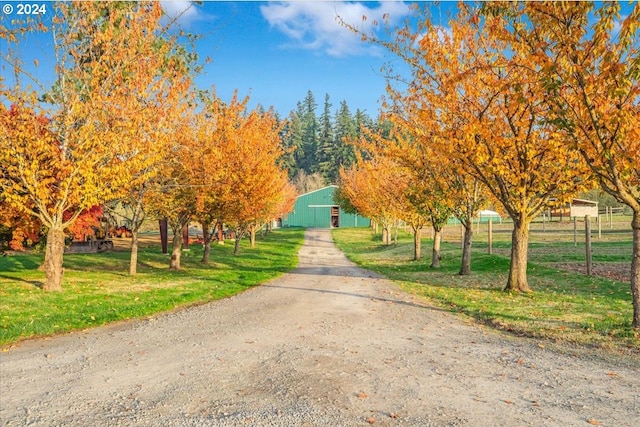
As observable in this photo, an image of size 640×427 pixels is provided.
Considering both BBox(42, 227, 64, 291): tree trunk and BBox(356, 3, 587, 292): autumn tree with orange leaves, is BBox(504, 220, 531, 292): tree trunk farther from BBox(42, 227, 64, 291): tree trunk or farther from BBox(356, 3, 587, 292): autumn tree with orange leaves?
BBox(42, 227, 64, 291): tree trunk

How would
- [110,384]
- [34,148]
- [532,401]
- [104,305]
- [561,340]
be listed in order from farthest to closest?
[34,148] < [104,305] < [561,340] < [110,384] < [532,401]

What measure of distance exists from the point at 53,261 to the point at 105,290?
5.34ft

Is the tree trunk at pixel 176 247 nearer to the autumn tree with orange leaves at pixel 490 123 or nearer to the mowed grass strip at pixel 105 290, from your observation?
the mowed grass strip at pixel 105 290

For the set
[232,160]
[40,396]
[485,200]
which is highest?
[232,160]

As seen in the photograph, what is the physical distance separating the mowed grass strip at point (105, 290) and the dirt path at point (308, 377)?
0.92 metres

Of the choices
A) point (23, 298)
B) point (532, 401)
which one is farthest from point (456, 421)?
point (23, 298)

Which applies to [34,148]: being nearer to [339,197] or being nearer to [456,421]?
[456,421]

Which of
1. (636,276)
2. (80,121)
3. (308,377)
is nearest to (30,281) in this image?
(80,121)

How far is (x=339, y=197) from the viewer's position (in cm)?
6303

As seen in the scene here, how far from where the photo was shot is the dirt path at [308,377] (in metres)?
5.07

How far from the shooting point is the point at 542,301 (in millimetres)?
12180

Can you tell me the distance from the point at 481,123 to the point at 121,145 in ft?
33.2

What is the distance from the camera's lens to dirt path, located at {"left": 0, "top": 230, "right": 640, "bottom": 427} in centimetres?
507

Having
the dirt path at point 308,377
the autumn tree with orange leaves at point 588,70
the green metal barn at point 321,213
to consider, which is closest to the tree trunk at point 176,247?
the dirt path at point 308,377
